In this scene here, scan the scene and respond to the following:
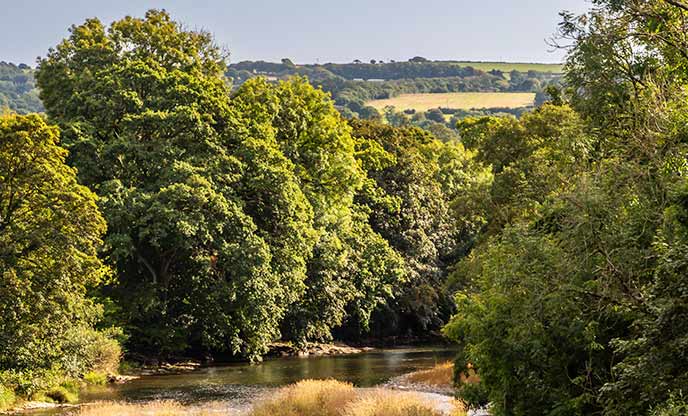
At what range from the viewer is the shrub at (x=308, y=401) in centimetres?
3058

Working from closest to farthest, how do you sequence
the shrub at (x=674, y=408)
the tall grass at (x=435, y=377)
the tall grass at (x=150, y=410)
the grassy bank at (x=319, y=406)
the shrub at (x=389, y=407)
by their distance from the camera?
the shrub at (x=674, y=408)
the shrub at (x=389, y=407)
the grassy bank at (x=319, y=406)
the tall grass at (x=150, y=410)
the tall grass at (x=435, y=377)

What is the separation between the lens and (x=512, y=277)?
79.6ft

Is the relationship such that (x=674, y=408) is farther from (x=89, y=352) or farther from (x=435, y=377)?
(x=89, y=352)

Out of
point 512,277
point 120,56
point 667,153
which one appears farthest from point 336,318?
point 667,153

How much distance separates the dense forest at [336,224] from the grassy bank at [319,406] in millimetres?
2040

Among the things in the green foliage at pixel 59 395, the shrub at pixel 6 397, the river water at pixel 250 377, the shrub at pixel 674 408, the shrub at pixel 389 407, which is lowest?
the river water at pixel 250 377

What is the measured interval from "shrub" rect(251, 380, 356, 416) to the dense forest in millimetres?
5251

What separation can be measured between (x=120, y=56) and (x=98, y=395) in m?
27.9

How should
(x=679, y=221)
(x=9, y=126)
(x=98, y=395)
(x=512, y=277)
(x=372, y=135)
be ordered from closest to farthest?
1. (x=679, y=221)
2. (x=512, y=277)
3. (x=9, y=126)
4. (x=98, y=395)
5. (x=372, y=135)

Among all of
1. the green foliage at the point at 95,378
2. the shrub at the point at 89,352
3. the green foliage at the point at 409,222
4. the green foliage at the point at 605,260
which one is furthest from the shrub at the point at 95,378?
the green foliage at the point at 409,222

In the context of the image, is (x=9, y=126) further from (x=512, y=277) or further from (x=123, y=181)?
(x=512, y=277)

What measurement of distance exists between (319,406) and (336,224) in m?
36.1

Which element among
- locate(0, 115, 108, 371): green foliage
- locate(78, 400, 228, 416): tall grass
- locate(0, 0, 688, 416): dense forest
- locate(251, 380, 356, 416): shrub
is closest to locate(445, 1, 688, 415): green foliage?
locate(0, 0, 688, 416): dense forest

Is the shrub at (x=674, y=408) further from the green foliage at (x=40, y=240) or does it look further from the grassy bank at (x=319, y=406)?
the green foliage at (x=40, y=240)
